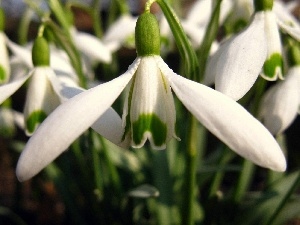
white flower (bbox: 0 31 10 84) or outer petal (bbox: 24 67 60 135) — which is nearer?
outer petal (bbox: 24 67 60 135)

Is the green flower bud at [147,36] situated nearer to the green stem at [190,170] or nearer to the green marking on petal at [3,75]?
the green stem at [190,170]

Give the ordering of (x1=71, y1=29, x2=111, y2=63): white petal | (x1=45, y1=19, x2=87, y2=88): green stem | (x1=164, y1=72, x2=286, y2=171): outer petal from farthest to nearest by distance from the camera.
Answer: (x1=71, y1=29, x2=111, y2=63): white petal < (x1=45, y1=19, x2=87, y2=88): green stem < (x1=164, y1=72, x2=286, y2=171): outer petal

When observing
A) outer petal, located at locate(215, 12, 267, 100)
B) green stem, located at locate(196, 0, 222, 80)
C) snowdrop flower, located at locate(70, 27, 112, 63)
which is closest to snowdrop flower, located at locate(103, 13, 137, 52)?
snowdrop flower, located at locate(70, 27, 112, 63)

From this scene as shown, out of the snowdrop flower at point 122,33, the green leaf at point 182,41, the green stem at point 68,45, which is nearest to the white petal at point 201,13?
the snowdrop flower at point 122,33

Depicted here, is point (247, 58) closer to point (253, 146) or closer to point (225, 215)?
point (253, 146)

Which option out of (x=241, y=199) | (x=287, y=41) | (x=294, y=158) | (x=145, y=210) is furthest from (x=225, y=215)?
(x=294, y=158)

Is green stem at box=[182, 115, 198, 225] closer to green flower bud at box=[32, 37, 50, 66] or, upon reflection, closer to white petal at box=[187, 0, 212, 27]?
green flower bud at box=[32, 37, 50, 66]

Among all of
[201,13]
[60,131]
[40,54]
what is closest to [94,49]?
[201,13]
